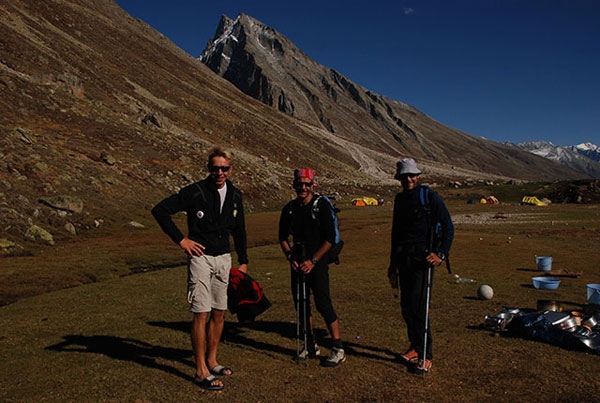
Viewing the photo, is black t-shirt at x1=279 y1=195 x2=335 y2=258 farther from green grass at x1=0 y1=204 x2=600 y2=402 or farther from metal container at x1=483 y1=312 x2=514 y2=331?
metal container at x1=483 y1=312 x2=514 y2=331

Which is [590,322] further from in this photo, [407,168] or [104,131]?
[104,131]

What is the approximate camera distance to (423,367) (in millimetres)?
7168

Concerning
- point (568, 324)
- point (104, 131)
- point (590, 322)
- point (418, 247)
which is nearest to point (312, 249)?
point (418, 247)

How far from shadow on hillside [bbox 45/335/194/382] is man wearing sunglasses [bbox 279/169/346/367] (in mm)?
2287

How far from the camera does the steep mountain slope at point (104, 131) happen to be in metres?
32.0

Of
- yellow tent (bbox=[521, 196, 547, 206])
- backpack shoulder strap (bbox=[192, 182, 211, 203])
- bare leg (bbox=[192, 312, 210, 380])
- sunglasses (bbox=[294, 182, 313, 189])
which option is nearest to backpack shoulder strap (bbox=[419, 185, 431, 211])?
sunglasses (bbox=[294, 182, 313, 189])

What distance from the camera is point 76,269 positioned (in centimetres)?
1922

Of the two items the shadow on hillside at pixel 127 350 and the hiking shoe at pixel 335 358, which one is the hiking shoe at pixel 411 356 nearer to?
the hiking shoe at pixel 335 358

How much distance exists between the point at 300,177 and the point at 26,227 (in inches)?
946

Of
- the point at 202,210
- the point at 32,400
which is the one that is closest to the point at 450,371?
the point at 202,210

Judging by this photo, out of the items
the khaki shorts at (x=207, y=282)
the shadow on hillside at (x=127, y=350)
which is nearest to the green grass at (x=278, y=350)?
the shadow on hillside at (x=127, y=350)

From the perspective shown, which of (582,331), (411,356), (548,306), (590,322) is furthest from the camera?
(548,306)

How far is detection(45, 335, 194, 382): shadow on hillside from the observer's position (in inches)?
311

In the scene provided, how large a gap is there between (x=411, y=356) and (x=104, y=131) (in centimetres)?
5175
